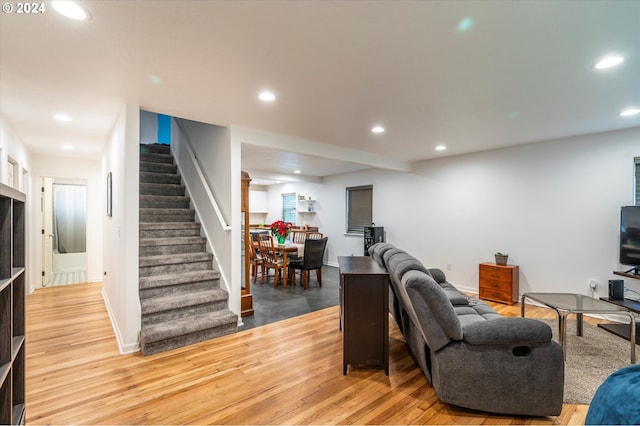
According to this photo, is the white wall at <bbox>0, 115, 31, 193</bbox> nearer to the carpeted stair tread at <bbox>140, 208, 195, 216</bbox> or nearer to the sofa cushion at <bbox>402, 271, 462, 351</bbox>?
the carpeted stair tread at <bbox>140, 208, 195, 216</bbox>

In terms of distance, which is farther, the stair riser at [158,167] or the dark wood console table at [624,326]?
the stair riser at [158,167]

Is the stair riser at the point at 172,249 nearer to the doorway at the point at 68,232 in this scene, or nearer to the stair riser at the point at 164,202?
the stair riser at the point at 164,202

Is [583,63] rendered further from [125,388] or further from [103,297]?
[103,297]

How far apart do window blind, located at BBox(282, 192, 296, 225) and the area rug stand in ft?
22.5

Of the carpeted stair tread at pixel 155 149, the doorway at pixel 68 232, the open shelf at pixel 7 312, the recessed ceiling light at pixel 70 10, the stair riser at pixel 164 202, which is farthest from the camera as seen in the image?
the doorway at pixel 68 232

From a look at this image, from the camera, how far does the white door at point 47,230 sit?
18.0 feet

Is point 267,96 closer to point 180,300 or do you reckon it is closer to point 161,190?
point 180,300

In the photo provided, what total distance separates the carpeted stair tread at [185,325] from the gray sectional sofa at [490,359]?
2.18 metres

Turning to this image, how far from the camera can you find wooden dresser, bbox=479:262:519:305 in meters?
4.43

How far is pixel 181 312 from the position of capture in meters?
3.21

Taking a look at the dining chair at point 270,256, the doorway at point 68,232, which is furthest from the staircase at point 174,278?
the doorway at point 68,232

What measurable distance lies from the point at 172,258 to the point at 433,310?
313 cm

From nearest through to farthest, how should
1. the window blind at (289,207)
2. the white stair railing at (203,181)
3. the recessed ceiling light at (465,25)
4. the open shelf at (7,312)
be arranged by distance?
the open shelf at (7,312) < the recessed ceiling light at (465,25) < the white stair railing at (203,181) < the window blind at (289,207)

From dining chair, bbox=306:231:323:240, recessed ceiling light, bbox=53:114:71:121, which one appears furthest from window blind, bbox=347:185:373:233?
recessed ceiling light, bbox=53:114:71:121
